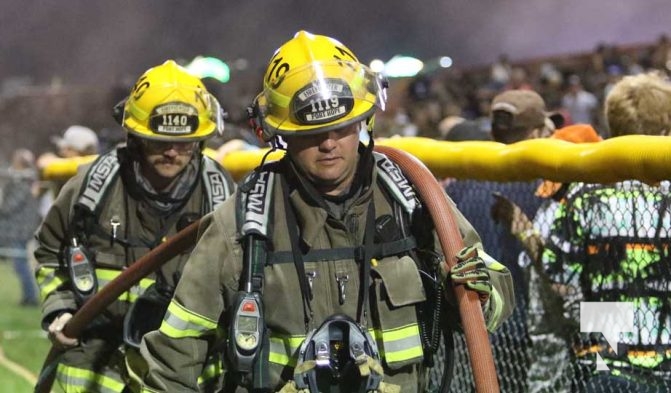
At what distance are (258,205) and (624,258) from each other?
4.53 feet

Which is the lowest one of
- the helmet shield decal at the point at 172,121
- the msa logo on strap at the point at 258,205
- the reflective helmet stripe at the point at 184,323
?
the reflective helmet stripe at the point at 184,323

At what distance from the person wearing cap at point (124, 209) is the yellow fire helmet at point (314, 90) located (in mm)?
1704

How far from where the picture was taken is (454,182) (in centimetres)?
543

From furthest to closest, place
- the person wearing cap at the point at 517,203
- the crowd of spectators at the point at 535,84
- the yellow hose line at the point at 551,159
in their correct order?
the crowd of spectators at the point at 535,84 < the person wearing cap at the point at 517,203 < the yellow hose line at the point at 551,159

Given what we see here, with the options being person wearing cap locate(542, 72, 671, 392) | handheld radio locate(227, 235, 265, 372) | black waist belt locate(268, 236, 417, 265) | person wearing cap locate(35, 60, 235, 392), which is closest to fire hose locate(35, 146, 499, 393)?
black waist belt locate(268, 236, 417, 265)

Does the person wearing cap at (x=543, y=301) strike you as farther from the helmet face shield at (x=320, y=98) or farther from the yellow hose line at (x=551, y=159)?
the helmet face shield at (x=320, y=98)

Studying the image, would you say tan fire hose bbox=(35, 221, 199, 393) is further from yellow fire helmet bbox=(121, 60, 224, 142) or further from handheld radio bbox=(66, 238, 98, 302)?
yellow fire helmet bbox=(121, 60, 224, 142)

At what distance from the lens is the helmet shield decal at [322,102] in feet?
10.9

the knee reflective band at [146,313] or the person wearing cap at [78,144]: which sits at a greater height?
the person wearing cap at [78,144]

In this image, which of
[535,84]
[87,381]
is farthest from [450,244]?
[535,84]

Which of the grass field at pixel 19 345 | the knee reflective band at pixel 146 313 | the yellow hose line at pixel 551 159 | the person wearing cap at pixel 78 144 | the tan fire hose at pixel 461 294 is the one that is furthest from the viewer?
the person wearing cap at pixel 78 144

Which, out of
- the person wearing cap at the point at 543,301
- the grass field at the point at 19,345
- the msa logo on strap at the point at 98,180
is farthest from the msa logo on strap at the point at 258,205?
the grass field at the point at 19,345

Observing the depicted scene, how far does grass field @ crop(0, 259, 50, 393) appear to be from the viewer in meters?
9.29

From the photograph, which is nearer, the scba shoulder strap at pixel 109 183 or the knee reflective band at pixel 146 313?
the knee reflective band at pixel 146 313
